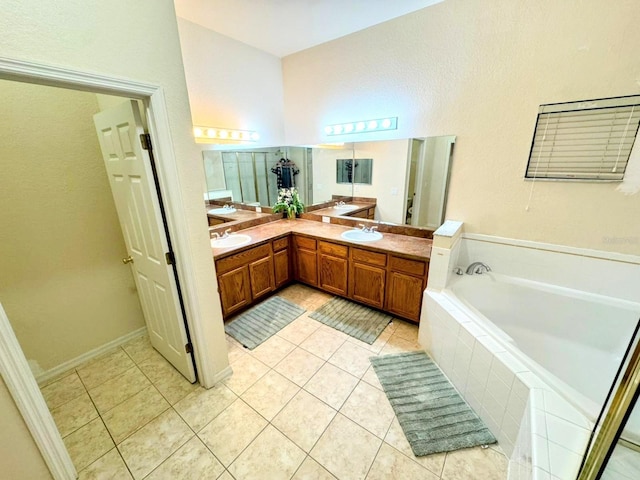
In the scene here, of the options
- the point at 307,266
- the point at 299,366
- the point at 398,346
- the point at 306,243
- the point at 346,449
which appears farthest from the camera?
the point at 307,266

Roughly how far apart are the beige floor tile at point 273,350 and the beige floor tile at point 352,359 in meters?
0.42

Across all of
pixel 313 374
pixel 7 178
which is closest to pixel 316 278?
pixel 313 374

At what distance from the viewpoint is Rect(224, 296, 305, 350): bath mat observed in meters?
2.38

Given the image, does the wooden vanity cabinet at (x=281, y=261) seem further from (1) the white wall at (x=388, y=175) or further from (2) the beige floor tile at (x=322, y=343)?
(1) the white wall at (x=388, y=175)

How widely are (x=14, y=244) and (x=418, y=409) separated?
3.04m

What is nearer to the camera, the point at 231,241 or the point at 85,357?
the point at 85,357

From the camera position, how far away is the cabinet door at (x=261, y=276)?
270 centimetres

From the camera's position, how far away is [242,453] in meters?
1.44

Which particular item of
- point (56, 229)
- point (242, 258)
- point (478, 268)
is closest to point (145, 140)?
point (56, 229)

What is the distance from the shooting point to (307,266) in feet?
10.2

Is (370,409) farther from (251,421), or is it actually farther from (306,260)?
(306,260)

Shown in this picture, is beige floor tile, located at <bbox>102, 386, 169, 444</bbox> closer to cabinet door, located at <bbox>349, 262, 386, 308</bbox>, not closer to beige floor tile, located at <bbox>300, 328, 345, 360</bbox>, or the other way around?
beige floor tile, located at <bbox>300, 328, 345, 360</bbox>

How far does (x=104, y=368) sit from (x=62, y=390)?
0.84 ft

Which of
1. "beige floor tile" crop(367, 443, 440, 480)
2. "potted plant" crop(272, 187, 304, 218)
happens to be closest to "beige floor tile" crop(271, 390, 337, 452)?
"beige floor tile" crop(367, 443, 440, 480)
